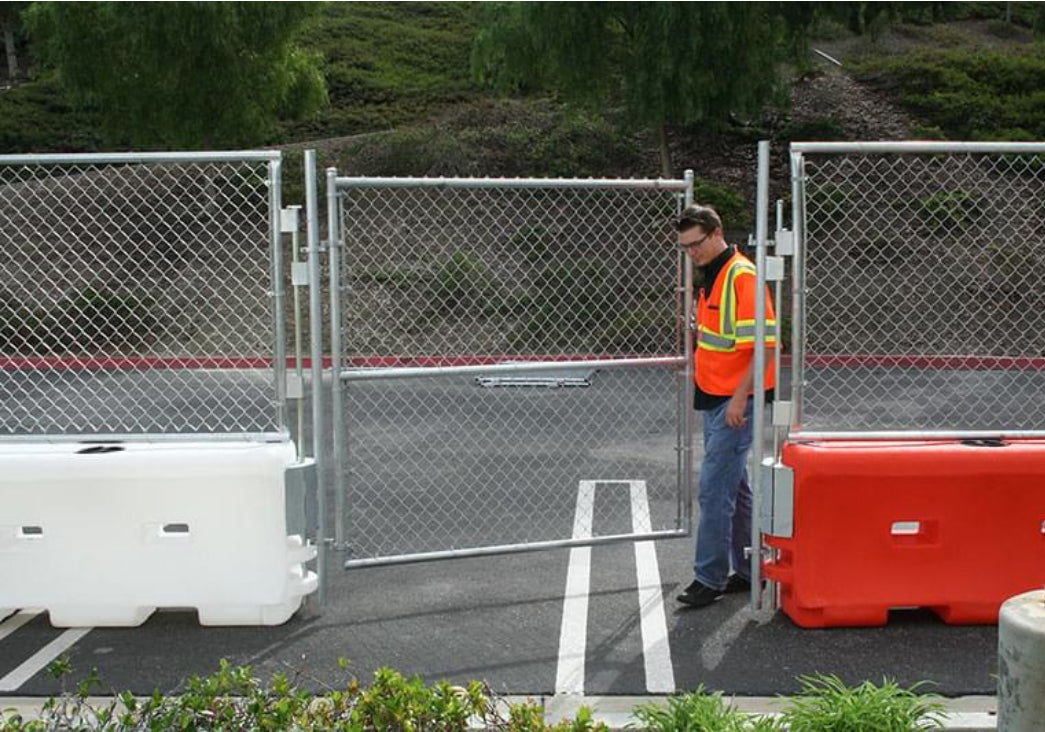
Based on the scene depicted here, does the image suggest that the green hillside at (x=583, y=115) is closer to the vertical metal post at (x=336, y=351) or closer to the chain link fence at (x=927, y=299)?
the chain link fence at (x=927, y=299)

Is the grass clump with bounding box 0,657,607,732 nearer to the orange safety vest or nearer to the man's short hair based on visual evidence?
the orange safety vest

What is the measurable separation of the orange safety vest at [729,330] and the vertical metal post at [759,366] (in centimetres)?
9

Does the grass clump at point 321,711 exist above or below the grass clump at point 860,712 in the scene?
above

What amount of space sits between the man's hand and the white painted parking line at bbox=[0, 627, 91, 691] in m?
3.35

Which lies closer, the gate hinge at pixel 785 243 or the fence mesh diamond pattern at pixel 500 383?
the gate hinge at pixel 785 243

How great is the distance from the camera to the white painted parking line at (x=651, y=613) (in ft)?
16.1

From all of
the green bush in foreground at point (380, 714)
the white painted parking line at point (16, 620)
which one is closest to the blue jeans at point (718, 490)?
the green bush in foreground at point (380, 714)

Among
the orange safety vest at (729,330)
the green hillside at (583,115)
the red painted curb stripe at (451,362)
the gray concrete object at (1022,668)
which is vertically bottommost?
the red painted curb stripe at (451,362)

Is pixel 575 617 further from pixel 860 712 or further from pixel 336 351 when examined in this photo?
pixel 860 712

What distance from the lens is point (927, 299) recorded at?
1823cm

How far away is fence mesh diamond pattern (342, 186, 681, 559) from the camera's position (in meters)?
7.89

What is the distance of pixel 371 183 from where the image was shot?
5688 millimetres

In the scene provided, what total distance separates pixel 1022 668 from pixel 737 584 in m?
2.81

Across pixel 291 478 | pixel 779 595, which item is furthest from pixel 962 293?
pixel 291 478
